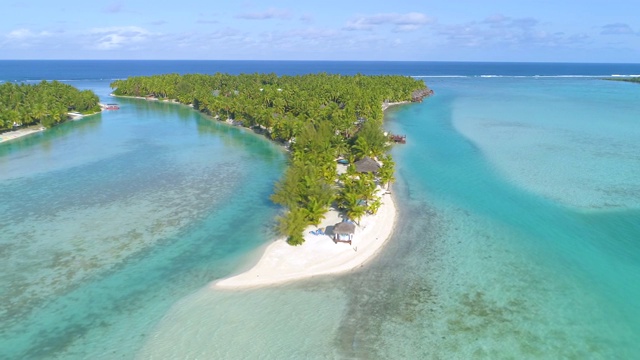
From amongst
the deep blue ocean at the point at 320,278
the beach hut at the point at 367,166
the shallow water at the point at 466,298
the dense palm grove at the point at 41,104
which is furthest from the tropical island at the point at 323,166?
the dense palm grove at the point at 41,104

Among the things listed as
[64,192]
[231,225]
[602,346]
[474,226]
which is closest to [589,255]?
[474,226]

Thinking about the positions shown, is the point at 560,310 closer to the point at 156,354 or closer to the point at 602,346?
the point at 602,346

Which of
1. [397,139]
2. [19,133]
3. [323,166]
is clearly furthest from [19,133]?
[397,139]

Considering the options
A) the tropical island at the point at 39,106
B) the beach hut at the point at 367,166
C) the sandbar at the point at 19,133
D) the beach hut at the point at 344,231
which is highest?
the tropical island at the point at 39,106

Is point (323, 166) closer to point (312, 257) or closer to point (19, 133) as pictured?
point (312, 257)

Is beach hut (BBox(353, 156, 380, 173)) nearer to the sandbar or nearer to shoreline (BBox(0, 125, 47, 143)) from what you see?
shoreline (BBox(0, 125, 47, 143))

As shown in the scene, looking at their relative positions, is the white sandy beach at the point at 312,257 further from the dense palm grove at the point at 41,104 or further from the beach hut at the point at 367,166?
the dense palm grove at the point at 41,104
